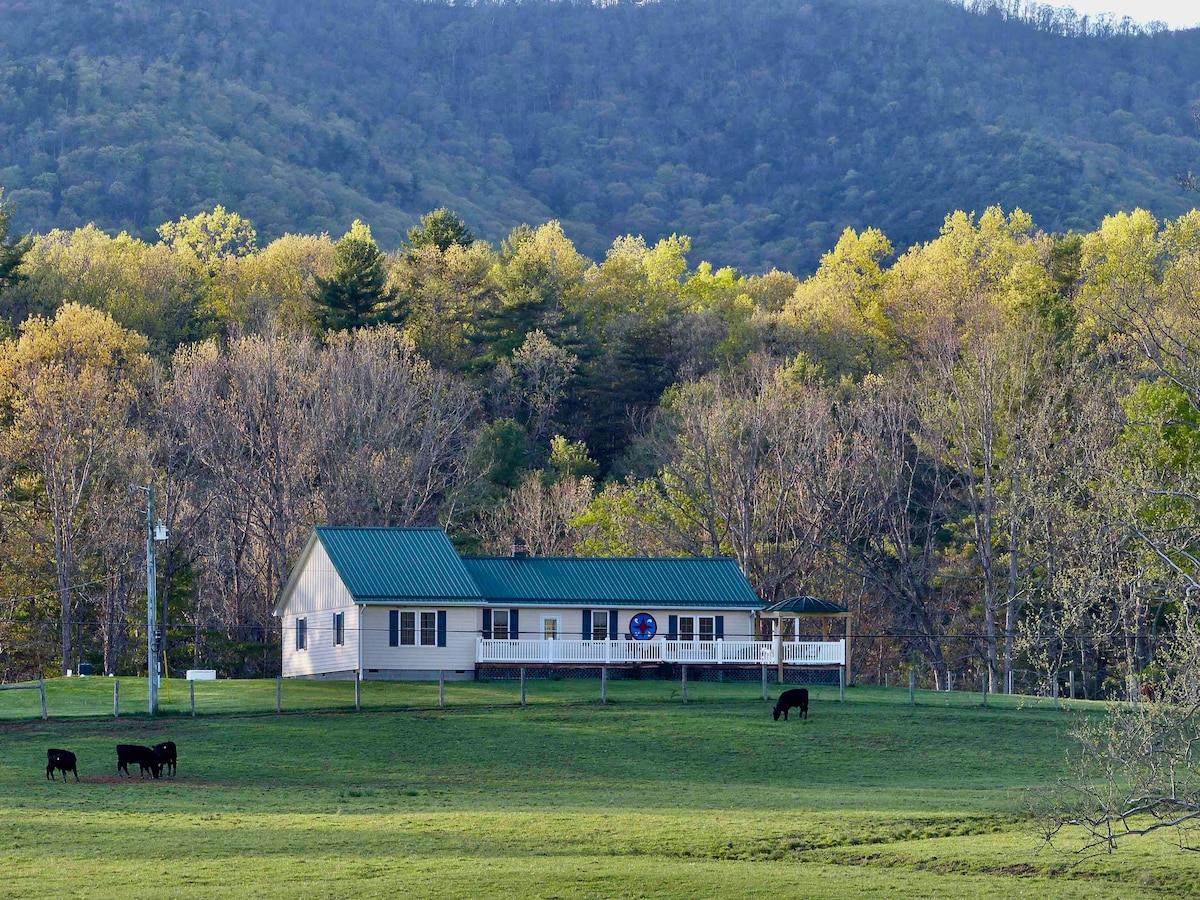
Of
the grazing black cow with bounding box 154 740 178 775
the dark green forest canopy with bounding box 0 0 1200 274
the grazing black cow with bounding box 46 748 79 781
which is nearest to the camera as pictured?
the grazing black cow with bounding box 46 748 79 781

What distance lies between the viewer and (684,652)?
2127 inches

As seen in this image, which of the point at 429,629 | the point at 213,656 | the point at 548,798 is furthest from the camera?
the point at 213,656

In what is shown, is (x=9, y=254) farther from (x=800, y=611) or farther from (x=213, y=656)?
(x=800, y=611)

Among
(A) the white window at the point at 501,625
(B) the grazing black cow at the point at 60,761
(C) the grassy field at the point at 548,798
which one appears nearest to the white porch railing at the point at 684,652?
(A) the white window at the point at 501,625

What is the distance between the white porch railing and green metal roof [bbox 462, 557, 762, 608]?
4.63 ft

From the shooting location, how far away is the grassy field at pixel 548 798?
23.4 meters

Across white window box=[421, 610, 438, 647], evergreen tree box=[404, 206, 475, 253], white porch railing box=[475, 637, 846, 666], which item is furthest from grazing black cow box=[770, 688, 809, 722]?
evergreen tree box=[404, 206, 475, 253]

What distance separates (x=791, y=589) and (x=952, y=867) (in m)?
46.6

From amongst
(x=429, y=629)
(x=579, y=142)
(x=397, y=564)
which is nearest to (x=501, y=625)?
(x=429, y=629)

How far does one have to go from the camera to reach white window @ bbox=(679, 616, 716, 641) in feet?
181

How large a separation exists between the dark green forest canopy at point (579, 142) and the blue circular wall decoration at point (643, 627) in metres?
81.6

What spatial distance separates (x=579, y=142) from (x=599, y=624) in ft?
466

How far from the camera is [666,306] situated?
334ft

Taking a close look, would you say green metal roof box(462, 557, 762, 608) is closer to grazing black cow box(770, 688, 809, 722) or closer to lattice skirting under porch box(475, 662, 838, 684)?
lattice skirting under porch box(475, 662, 838, 684)
